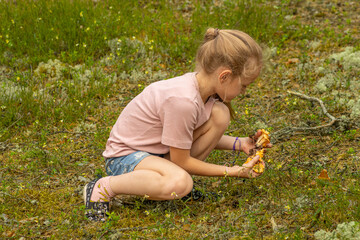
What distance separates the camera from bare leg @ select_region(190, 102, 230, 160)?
3.82 m

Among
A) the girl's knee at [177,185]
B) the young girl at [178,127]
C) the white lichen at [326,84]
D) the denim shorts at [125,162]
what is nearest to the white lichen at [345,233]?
the young girl at [178,127]

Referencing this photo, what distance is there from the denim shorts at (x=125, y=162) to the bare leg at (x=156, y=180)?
5 cm

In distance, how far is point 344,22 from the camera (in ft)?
24.3

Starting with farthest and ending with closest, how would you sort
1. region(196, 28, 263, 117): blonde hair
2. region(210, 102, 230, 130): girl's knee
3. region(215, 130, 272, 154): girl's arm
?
region(215, 130, 272, 154): girl's arm
region(210, 102, 230, 130): girl's knee
region(196, 28, 263, 117): blonde hair

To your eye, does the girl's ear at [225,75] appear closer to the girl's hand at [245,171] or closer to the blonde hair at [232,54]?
the blonde hair at [232,54]

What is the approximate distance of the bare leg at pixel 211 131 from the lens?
382 centimetres

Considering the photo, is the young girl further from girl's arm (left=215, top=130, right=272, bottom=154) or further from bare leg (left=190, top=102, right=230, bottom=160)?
girl's arm (left=215, top=130, right=272, bottom=154)

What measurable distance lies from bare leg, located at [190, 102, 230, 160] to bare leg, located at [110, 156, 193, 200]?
38 centimetres

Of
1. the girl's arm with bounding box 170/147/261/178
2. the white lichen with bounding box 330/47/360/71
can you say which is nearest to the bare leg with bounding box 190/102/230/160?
the girl's arm with bounding box 170/147/261/178

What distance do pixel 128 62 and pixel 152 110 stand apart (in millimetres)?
3057

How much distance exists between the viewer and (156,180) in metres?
3.54

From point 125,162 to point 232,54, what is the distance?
3.99 ft

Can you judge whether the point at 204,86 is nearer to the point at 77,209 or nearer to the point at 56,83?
the point at 77,209

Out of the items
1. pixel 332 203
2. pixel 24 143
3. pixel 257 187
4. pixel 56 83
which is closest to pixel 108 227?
pixel 257 187
